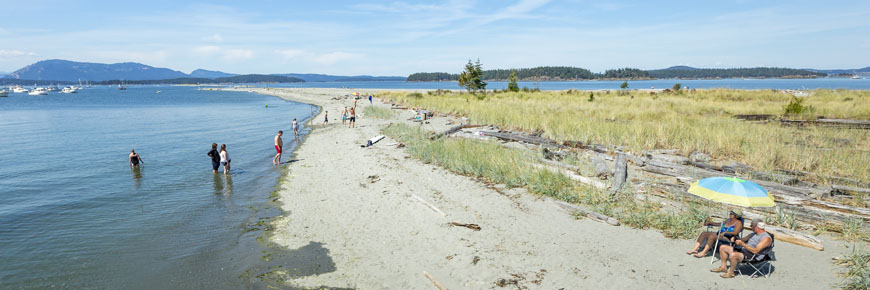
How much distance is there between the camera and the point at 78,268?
803 centimetres

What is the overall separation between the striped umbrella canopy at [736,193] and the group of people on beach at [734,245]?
48 cm

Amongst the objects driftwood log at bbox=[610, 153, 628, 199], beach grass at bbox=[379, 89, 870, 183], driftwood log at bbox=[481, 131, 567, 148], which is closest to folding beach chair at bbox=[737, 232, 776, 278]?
driftwood log at bbox=[610, 153, 628, 199]

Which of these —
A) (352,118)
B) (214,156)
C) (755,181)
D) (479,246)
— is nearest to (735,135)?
(755,181)

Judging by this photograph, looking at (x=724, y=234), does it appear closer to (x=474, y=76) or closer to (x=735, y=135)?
(x=735, y=135)

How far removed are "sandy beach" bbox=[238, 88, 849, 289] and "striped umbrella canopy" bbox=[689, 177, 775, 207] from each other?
1249 millimetres

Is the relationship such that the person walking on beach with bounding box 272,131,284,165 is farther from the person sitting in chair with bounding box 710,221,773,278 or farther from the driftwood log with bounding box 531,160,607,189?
the person sitting in chair with bounding box 710,221,773,278

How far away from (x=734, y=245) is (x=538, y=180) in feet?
17.3

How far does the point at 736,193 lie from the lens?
647 cm

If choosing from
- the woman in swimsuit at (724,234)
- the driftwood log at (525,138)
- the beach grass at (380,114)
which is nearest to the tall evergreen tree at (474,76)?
the beach grass at (380,114)

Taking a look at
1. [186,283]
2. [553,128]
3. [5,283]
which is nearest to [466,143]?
[553,128]

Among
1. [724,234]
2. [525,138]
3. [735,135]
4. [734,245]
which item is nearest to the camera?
[734,245]

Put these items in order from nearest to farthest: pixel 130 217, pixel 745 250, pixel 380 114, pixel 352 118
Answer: pixel 745 250
pixel 130 217
pixel 352 118
pixel 380 114

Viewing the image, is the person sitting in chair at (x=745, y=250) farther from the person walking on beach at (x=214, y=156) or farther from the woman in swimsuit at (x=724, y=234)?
the person walking on beach at (x=214, y=156)

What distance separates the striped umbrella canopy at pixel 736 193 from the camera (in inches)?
249
